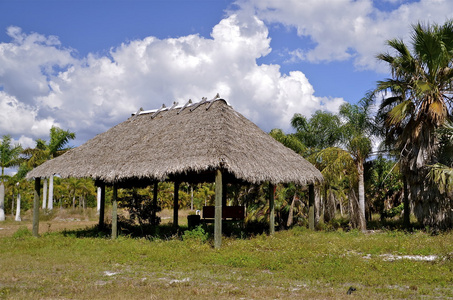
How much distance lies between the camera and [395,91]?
56.4 ft

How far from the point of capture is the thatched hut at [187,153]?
1231 cm

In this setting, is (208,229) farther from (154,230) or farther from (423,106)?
(423,106)

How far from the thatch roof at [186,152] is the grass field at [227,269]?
2113mm

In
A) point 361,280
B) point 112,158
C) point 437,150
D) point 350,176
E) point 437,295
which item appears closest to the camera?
point 437,295

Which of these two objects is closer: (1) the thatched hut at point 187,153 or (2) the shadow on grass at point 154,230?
(1) the thatched hut at point 187,153

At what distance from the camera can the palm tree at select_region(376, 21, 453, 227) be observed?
1535 centimetres

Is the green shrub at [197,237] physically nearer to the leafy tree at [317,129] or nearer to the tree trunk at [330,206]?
the tree trunk at [330,206]

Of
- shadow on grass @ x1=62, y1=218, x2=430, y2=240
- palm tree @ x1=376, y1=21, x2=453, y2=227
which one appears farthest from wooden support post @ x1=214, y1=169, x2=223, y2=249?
palm tree @ x1=376, y1=21, x2=453, y2=227

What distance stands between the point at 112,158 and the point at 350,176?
1026cm

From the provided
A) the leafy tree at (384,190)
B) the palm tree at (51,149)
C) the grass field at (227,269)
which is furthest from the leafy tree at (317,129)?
the palm tree at (51,149)

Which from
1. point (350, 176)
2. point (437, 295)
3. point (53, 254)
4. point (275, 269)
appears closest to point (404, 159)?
point (350, 176)

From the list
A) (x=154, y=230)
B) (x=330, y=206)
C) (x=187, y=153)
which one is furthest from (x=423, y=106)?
(x=154, y=230)

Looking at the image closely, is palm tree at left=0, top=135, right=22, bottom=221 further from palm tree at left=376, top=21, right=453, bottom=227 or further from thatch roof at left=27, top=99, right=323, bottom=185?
palm tree at left=376, top=21, right=453, bottom=227

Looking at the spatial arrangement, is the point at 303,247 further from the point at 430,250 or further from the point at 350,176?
the point at 350,176
